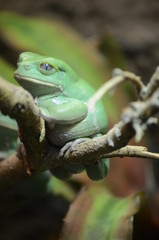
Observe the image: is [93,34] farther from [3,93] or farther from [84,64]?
[3,93]

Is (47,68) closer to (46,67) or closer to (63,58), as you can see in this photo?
(46,67)

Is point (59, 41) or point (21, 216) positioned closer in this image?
point (59, 41)

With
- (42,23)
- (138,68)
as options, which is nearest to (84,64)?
(42,23)

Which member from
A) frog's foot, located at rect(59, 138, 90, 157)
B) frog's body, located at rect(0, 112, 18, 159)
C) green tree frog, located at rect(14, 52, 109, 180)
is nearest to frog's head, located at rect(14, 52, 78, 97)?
green tree frog, located at rect(14, 52, 109, 180)

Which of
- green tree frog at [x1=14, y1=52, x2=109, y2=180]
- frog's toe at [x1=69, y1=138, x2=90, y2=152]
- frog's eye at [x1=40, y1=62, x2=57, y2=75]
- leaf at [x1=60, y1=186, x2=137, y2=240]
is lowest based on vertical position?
leaf at [x1=60, y1=186, x2=137, y2=240]

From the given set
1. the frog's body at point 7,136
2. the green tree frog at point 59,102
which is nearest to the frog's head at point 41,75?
the green tree frog at point 59,102

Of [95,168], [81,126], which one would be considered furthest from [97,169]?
[81,126]

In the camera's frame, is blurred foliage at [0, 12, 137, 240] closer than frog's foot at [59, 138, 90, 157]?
No

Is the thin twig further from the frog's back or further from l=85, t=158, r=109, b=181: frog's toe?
l=85, t=158, r=109, b=181: frog's toe
